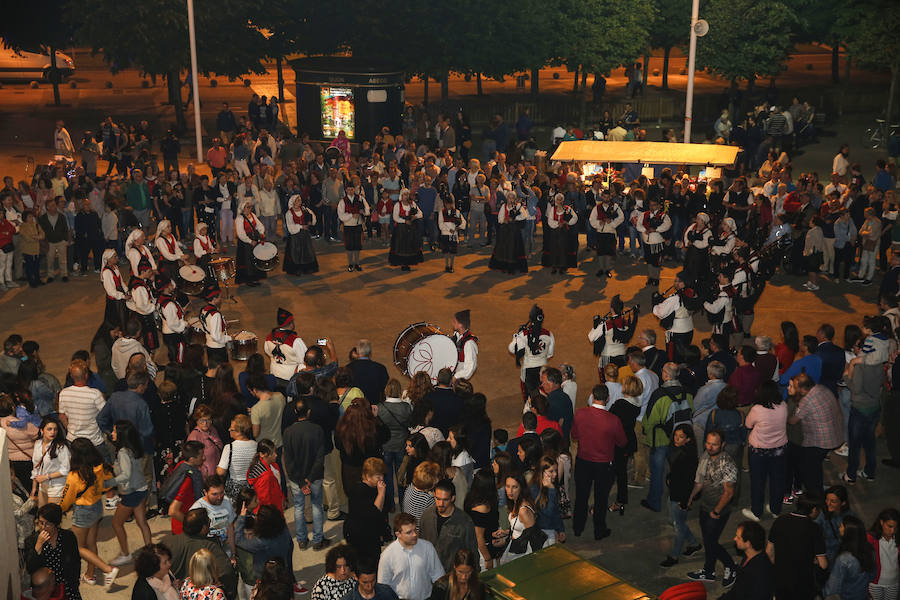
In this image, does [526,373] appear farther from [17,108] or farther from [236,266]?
[17,108]

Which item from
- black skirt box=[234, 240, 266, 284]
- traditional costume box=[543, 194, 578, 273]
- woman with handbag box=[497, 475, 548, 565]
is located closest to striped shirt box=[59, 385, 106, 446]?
woman with handbag box=[497, 475, 548, 565]

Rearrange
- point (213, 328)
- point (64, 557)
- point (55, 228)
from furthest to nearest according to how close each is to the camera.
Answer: point (55, 228) < point (213, 328) < point (64, 557)

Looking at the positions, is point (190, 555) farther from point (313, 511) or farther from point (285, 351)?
point (285, 351)

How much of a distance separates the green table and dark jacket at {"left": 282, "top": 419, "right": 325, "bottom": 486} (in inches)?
103

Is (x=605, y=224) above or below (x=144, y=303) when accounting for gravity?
above

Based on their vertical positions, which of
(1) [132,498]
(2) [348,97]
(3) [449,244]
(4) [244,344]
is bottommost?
(1) [132,498]

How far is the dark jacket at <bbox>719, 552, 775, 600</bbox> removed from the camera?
28.1 feet

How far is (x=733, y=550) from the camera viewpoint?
36.4ft

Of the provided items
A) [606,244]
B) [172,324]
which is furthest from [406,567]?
[606,244]

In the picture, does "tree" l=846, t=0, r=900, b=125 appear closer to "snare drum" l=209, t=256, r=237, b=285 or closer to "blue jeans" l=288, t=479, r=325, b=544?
"snare drum" l=209, t=256, r=237, b=285

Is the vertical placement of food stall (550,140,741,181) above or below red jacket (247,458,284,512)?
above

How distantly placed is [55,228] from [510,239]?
8.48m

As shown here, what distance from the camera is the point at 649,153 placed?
22484 mm

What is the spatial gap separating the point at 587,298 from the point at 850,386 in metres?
7.10
